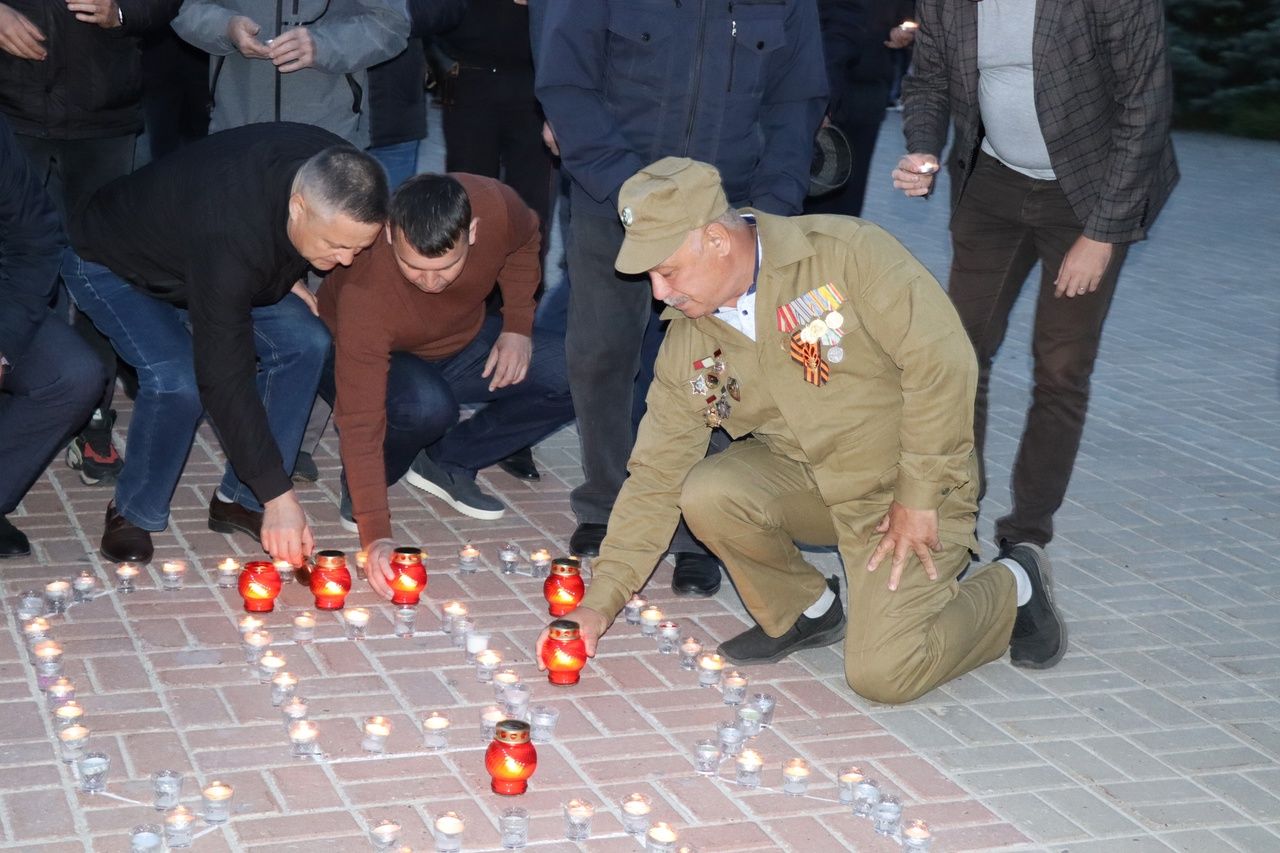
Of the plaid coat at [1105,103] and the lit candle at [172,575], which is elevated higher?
the plaid coat at [1105,103]

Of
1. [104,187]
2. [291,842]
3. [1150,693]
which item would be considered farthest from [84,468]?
[1150,693]

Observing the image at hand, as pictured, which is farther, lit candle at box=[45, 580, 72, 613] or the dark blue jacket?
the dark blue jacket

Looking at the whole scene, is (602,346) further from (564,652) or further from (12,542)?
(12,542)

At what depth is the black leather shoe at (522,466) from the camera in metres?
6.20

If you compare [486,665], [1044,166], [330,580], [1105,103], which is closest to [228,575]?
[330,580]

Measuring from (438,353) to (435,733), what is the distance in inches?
76.1

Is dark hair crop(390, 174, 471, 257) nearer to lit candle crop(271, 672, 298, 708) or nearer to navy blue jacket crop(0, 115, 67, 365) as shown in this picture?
navy blue jacket crop(0, 115, 67, 365)

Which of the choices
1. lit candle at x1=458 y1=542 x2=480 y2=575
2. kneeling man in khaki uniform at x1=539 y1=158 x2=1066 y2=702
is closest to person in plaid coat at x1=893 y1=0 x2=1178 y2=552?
kneeling man in khaki uniform at x1=539 y1=158 x2=1066 y2=702

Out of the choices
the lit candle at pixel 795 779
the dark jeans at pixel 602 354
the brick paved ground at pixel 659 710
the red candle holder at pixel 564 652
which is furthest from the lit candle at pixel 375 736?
the dark jeans at pixel 602 354

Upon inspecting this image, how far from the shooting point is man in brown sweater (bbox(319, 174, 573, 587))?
482 cm

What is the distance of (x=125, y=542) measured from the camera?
5086 millimetres

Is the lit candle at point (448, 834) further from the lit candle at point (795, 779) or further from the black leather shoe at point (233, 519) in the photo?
the black leather shoe at point (233, 519)

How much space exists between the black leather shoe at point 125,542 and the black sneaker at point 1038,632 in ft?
8.90

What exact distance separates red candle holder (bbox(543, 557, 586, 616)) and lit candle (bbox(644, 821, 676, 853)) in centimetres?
127
